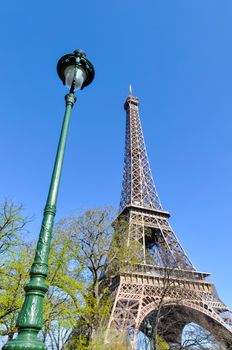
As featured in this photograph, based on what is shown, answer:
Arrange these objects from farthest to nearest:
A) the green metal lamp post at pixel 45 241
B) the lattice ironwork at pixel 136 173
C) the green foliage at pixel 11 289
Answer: the lattice ironwork at pixel 136 173 → the green foliage at pixel 11 289 → the green metal lamp post at pixel 45 241

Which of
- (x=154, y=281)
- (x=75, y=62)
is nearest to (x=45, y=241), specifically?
(x=75, y=62)

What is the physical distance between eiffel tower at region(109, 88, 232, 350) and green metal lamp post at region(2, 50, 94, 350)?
1464 cm

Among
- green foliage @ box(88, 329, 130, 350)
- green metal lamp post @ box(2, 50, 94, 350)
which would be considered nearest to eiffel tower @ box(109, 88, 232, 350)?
green foliage @ box(88, 329, 130, 350)

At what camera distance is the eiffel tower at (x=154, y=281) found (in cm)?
2558

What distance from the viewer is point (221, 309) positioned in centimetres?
3089

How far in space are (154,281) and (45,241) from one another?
28795mm

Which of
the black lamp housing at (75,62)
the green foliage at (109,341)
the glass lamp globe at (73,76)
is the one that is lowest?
the green foliage at (109,341)

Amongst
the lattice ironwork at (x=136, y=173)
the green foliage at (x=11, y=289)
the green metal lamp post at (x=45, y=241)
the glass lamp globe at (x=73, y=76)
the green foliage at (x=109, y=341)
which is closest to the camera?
the green metal lamp post at (x=45, y=241)

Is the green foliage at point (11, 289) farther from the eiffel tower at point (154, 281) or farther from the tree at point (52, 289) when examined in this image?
the eiffel tower at point (154, 281)

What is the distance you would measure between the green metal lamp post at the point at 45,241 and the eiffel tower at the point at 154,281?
1464cm

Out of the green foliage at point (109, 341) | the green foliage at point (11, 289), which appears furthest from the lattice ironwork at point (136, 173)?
the green foliage at point (11, 289)

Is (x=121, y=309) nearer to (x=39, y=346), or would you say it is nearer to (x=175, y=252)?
(x=175, y=252)

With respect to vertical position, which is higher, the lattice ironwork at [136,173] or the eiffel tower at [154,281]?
the lattice ironwork at [136,173]

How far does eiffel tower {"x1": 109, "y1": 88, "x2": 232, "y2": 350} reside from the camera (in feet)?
83.9
